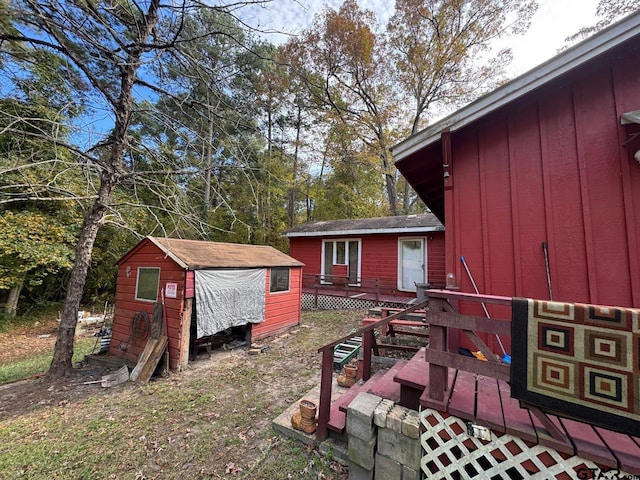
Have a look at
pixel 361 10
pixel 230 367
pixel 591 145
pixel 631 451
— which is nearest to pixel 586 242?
pixel 591 145

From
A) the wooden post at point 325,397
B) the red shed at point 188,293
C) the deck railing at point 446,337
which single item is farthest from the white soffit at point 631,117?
the red shed at point 188,293

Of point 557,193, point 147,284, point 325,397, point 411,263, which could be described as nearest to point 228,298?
point 147,284

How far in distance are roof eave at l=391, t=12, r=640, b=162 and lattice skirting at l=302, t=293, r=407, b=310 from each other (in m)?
6.38

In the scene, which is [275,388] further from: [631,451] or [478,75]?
[478,75]

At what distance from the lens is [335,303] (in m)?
10.3

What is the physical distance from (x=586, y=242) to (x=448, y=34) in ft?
52.3

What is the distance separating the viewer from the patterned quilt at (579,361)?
142 cm

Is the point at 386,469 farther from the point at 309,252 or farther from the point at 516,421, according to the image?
the point at 309,252

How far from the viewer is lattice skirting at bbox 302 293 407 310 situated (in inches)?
374

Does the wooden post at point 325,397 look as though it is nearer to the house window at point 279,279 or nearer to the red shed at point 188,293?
the red shed at point 188,293

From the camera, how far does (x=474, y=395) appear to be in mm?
2139

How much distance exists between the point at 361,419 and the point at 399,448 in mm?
353

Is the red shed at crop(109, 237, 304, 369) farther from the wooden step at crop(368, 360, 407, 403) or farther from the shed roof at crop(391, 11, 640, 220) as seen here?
the shed roof at crop(391, 11, 640, 220)

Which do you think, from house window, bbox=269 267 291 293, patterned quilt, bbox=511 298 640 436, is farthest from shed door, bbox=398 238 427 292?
patterned quilt, bbox=511 298 640 436
